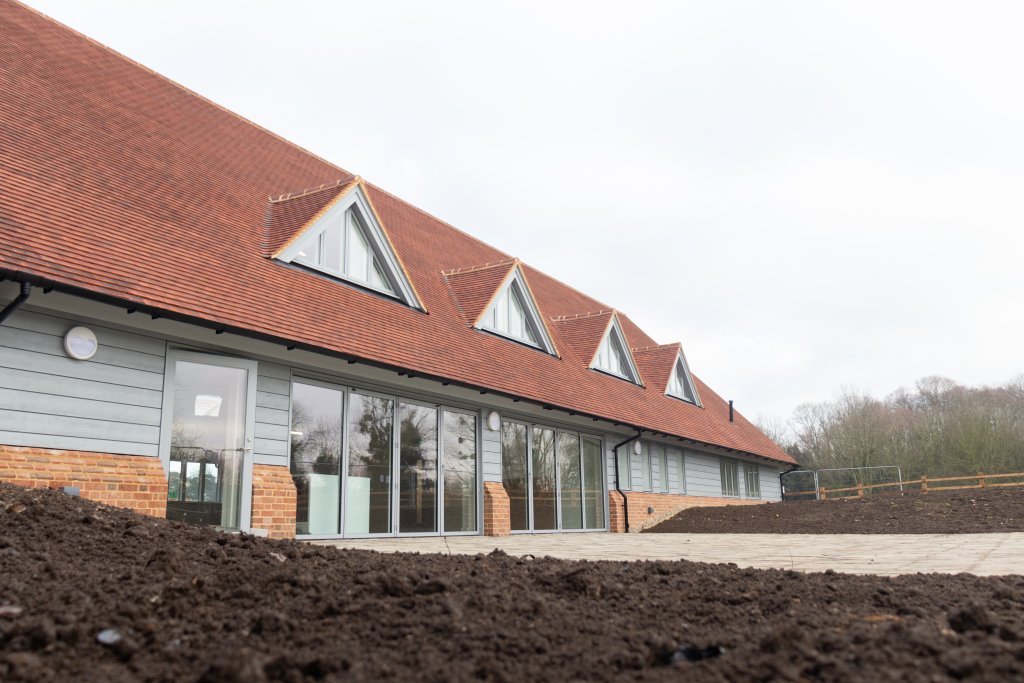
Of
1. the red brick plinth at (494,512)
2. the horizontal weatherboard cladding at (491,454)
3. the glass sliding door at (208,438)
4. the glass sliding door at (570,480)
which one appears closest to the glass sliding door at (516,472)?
the horizontal weatherboard cladding at (491,454)

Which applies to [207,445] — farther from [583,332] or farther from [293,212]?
[583,332]

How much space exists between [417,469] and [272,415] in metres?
3.00

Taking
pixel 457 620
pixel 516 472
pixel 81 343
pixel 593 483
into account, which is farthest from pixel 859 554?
pixel 593 483

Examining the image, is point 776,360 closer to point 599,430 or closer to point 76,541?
point 599,430

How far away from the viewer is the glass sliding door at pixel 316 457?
1023 centimetres

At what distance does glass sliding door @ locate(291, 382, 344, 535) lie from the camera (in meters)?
10.2

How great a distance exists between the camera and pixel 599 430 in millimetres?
17547

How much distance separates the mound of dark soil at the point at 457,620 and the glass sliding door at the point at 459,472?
7.76 meters

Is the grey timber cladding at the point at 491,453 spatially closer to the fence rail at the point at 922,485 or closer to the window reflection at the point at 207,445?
the window reflection at the point at 207,445

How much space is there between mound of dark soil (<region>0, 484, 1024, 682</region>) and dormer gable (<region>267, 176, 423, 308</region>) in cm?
710

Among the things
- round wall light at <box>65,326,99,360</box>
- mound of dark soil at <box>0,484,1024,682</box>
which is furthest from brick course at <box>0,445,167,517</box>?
mound of dark soil at <box>0,484,1024,682</box>

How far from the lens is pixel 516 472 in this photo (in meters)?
14.8

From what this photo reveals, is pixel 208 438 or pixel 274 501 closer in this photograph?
pixel 208 438

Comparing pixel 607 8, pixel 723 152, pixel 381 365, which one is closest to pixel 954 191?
pixel 723 152
